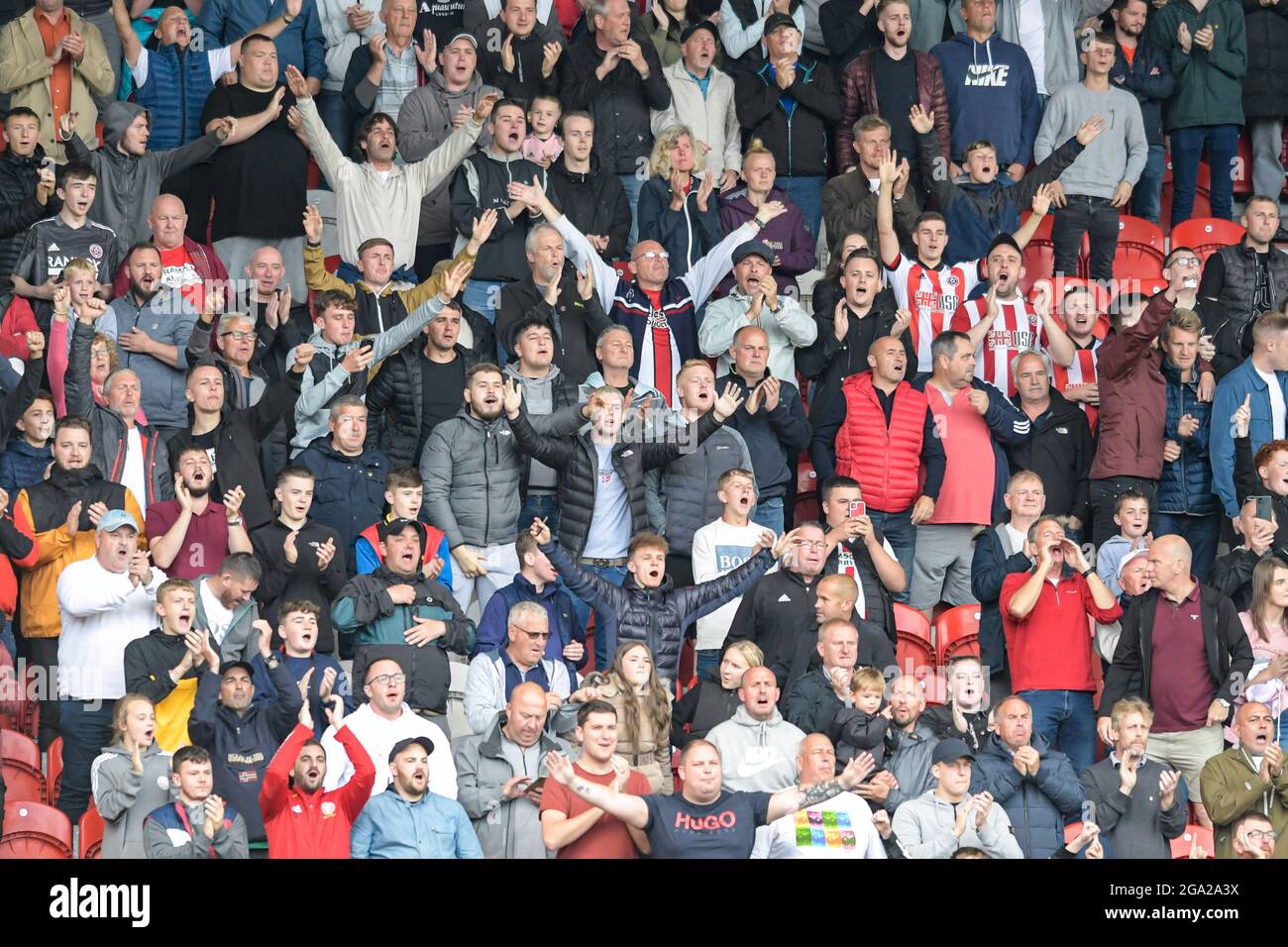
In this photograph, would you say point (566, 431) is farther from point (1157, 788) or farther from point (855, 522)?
point (1157, 788)

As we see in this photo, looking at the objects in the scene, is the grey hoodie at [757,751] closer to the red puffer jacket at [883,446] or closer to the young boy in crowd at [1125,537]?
the red puffer jacket at [883,446]

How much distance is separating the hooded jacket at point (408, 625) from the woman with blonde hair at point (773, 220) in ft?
11.7

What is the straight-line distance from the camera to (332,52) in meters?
14.6

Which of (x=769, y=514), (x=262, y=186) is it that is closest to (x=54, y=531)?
(x=262, y=186)

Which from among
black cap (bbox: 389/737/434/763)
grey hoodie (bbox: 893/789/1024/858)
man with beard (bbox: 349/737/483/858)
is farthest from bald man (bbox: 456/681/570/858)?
grey hoodie (bbox: 893/789/1024/858)

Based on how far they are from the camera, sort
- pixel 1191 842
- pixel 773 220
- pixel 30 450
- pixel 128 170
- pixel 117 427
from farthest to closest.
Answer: pixel 773 220 < pixel 128 170 < pixel 117 427 < pixel 30 450 < pixel 1191 842

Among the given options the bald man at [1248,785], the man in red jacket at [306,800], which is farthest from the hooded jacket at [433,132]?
the bald man at [1248,785]

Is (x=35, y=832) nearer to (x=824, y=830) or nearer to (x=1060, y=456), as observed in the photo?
(x=824, y=830)

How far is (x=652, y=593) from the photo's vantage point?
37.1ft

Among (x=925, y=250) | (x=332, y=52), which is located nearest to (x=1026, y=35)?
(x=925, y=250)

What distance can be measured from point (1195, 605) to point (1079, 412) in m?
1.96

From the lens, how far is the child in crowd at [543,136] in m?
13.8

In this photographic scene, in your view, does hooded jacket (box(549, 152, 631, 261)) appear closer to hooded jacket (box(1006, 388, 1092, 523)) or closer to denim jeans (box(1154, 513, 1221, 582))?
hooded jacket (box(1006, 388, 1092, 523))

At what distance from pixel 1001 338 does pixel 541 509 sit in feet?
9.83
